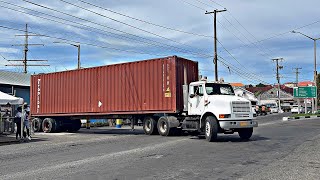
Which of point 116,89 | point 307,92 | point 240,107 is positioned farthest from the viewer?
point 307,92

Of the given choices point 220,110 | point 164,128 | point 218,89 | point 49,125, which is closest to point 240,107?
point 220,110

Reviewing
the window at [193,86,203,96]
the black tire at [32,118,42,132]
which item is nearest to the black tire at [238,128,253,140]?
the window at [193,86,203,96]

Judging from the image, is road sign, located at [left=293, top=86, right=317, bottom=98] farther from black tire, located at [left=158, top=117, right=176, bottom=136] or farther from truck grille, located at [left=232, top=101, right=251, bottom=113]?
truck grille, located at [left=232, top=101, right=251, bottom=113]

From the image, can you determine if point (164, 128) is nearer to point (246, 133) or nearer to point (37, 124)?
point (246, 133)

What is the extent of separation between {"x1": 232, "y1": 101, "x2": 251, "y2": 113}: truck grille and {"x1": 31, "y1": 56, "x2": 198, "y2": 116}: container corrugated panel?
3671mm

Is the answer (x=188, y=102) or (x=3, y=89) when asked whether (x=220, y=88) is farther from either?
(x=3, y=89)

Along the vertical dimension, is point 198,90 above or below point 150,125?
above

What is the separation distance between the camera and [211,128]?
14.1 metres

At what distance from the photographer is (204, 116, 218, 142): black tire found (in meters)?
14.0

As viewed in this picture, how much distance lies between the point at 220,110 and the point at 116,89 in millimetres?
7481

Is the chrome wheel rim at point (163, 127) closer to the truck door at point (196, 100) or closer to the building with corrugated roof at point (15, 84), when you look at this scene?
the truck door at point (196, 100)

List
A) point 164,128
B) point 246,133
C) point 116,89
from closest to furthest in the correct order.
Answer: point 246,133
point 164,128
point 116,89

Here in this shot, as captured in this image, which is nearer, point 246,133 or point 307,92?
point 246,133

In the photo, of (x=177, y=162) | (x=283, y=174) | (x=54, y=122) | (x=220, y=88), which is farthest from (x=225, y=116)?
(x=54, y=122)
